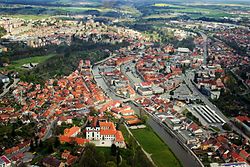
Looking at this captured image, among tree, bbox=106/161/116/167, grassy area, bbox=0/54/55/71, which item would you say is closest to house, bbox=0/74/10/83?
grassy area, bbox=0/54/55/71

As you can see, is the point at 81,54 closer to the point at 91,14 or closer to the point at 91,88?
the point at 91,88

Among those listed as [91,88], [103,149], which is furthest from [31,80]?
[103,149]

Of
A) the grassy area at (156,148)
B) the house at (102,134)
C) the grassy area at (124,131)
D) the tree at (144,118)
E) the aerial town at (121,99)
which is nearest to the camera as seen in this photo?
the grassy area at (156,148)

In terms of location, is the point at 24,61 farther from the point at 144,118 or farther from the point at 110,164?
the point at 110,164

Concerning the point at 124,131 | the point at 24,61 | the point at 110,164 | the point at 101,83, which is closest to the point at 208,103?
the point at 124,131

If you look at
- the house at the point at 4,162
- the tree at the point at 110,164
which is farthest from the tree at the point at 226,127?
the house at the point at 4,162

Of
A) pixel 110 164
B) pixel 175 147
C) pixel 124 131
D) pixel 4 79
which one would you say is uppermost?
pixel 110 164

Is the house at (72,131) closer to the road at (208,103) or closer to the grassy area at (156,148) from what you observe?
the grassy area at (156,148)

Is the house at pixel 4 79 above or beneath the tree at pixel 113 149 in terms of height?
beneath
